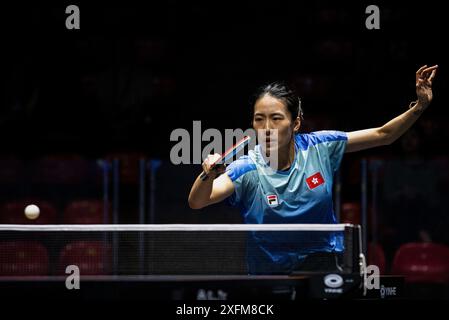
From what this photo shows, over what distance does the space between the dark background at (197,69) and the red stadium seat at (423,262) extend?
3.58 feet

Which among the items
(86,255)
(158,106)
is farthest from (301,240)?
(158,106)

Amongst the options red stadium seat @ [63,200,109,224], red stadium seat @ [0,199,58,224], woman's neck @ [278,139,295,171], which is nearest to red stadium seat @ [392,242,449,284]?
red stadium seat @ [63,200,109,224]

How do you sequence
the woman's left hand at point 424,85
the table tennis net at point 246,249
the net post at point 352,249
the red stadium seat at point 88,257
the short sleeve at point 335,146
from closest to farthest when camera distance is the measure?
1. the net post at point 352,249
2. the table tennis net at point 246,249
3. the woman's left hand at point 424,85
4. the short sleeve at point 335,146
5. the red stadium seat at point 88,257

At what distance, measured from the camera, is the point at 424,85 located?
4008 millimetres

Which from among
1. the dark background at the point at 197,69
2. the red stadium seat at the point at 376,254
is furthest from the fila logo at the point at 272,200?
the dark background at the point at 197,69

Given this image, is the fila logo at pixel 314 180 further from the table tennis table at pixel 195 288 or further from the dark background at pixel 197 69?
the dark background at pixel 197 69

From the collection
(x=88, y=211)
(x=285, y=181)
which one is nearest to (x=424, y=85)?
(x=285, y=181)

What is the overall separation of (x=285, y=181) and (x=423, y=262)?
3.66 m

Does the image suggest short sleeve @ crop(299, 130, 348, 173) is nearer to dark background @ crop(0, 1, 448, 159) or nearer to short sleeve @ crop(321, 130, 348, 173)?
short sleeve @ crop(321, 130, 348, 173)

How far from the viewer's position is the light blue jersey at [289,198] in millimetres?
3748

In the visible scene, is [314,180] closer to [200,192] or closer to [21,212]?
[200,192]

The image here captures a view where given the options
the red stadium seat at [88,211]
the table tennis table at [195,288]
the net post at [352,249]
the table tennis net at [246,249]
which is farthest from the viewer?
the red stadium seat at [88,211]

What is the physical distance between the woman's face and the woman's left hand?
2.06ft

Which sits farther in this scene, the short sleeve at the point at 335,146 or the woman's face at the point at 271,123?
the short sleeve at the point at 335,146
